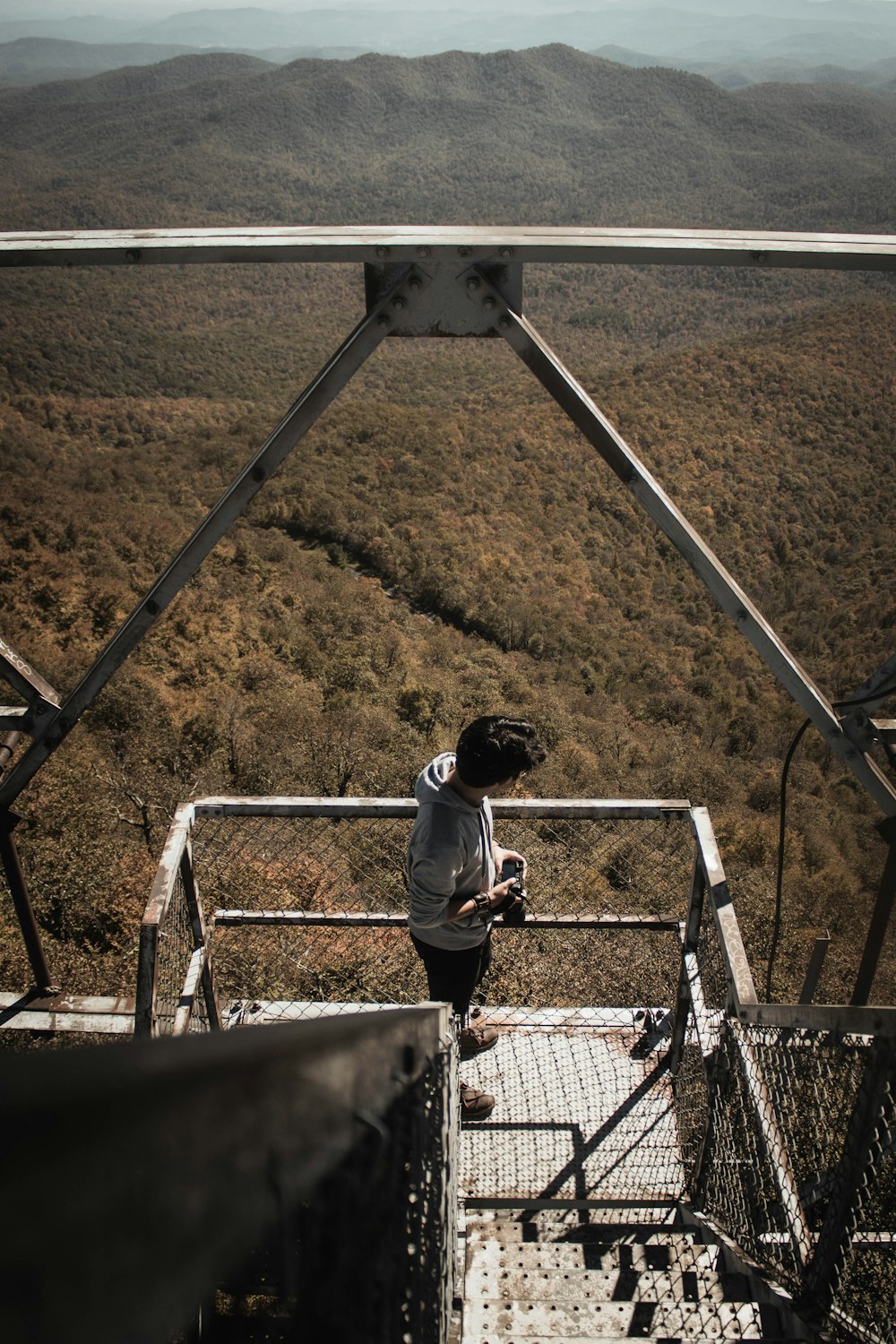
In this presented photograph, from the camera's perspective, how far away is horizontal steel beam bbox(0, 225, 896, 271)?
2.46 metres

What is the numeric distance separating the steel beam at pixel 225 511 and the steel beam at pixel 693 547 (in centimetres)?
35

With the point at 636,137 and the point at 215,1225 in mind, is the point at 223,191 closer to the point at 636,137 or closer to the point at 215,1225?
the point at 636,137

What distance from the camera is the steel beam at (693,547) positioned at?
102 inches

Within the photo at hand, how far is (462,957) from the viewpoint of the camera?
3348 millimetres

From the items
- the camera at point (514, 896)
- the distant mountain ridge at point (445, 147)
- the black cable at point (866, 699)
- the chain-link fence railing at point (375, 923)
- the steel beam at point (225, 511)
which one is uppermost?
the distant mountain ridge at point (445, 147)

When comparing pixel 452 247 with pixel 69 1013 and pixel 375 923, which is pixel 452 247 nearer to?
pixel 375 923

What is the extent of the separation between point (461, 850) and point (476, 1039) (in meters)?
1.30

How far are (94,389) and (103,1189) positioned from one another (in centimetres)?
6456

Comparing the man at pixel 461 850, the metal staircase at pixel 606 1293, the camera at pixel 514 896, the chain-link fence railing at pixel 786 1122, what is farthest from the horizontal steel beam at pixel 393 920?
the metal staircase at pixel 606 1293

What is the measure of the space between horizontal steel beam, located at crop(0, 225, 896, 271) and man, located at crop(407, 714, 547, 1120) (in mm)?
1396

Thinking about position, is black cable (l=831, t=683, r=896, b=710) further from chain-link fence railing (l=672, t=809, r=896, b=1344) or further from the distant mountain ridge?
the distant mountain ridge

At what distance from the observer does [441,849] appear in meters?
2.98

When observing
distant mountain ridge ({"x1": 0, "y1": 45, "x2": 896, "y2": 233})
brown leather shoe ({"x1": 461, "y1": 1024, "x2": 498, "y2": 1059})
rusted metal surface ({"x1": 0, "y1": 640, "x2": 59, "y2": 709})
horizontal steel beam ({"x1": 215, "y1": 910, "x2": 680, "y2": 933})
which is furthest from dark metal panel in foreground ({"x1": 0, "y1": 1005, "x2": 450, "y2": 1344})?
distant mountain ridge ({"x1": 0, "y1": 45, "x2": 896, "y2": 233})

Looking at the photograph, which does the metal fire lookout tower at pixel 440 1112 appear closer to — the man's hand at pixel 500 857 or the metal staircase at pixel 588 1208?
the metal staircase at pixel 588 1208
